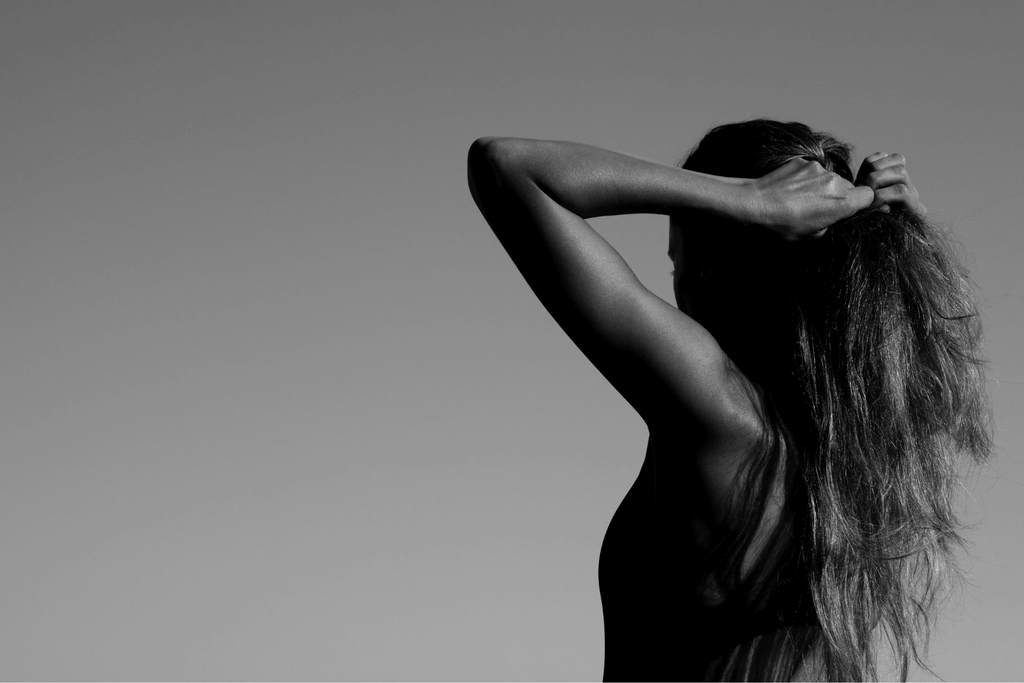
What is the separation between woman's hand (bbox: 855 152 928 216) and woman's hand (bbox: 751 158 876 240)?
0.05 m

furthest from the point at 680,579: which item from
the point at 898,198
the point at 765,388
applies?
the point at 898,198

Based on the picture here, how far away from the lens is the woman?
1.62m

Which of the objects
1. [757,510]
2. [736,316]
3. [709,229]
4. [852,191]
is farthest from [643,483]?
[852,191]

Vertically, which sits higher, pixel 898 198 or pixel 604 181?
pixel 604 181

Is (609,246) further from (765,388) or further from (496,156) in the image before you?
(765,388)

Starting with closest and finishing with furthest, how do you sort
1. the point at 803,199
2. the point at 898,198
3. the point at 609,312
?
1. the point at 609,312
2. the point at 803,199
3. the point at 898,198

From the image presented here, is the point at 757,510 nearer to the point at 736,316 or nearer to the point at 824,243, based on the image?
the point at 736,316

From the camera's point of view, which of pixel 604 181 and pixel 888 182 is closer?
pixel 604 181

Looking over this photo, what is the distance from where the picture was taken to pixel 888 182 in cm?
182

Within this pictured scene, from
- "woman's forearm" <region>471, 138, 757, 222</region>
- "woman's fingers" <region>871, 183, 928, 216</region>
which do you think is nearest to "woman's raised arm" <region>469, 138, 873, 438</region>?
"woman's forearm" <region>471, 138, 757, 222</region>

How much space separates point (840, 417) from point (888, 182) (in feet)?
1.41

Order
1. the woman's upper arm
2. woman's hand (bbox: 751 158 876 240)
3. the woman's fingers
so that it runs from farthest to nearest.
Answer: the woman's fingers → woman's hand (bbox: 751 158 876 240) → the woman's upper arm

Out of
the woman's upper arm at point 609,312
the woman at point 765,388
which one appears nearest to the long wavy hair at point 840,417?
the woman at point 765,388

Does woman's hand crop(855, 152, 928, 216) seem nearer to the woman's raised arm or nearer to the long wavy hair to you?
the long wavy hair
